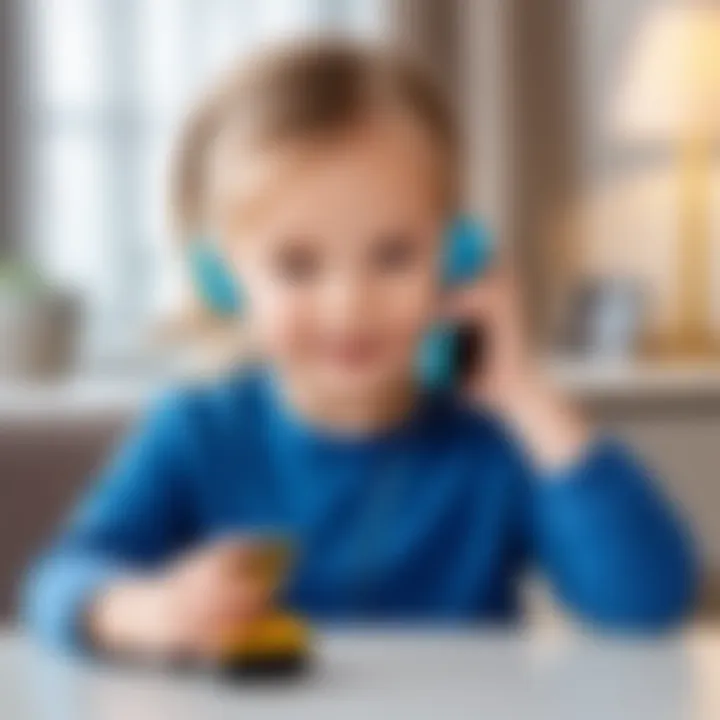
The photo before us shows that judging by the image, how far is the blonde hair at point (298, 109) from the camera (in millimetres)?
965

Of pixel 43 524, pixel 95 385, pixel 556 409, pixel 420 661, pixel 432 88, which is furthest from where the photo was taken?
pixel 95 385

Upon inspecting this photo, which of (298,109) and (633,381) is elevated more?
(298,109)

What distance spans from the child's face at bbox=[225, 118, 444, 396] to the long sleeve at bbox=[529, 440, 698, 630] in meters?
0.13

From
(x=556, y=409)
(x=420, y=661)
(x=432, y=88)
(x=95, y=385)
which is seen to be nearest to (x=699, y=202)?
(x=95, y=385)

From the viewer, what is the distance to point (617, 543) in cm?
95

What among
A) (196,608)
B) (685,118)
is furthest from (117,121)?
(196,608)

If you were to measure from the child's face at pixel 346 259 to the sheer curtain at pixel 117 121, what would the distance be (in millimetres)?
1043

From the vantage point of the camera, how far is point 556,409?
96 cm

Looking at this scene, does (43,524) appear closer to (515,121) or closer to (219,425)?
(219,425)

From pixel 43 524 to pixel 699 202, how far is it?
39.3 inches

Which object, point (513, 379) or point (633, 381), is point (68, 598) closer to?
point (513, 379)

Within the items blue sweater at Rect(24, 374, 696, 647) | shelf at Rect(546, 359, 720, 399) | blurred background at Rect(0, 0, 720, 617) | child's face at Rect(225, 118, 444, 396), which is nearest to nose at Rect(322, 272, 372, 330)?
child's face at Rect(225, 118, 444, 396)

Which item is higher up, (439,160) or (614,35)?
(614,35)

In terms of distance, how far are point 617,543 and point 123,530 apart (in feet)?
0.97
